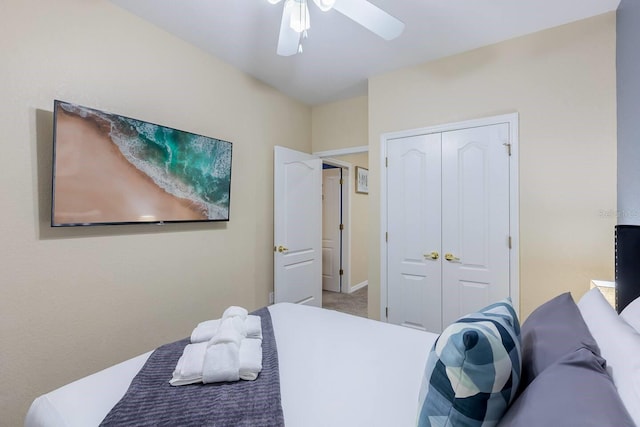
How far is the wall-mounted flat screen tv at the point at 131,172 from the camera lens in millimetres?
1752

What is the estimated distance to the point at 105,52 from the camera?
6.57 feet

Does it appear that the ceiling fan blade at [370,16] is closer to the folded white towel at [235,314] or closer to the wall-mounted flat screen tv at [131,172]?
the wall-mounted flat screen tv at [131,172]

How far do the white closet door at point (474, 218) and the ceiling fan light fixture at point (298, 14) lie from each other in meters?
1.61

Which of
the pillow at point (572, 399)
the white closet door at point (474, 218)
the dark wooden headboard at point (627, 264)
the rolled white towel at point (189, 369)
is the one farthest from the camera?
the white closet door at point (474, 218)

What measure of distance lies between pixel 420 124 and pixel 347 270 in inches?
114

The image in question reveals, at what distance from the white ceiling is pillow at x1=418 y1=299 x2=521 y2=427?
209 cm

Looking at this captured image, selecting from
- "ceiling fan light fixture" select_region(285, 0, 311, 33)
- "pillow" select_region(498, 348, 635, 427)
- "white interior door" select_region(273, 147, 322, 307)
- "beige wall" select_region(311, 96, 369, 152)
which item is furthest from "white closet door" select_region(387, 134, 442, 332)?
"pillow" select_region(498, 348, 635, 427)

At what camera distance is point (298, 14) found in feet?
5.17

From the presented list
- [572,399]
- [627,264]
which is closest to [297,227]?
[627,264]

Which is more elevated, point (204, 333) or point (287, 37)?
point (287, 37)

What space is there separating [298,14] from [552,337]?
1.78 meters

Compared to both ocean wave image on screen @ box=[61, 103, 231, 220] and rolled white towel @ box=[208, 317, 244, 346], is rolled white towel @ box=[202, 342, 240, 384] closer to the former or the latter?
rolled white towel @ box=[208, 317, 244, 346]

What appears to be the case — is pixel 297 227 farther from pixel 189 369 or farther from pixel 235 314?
pixel 189 369

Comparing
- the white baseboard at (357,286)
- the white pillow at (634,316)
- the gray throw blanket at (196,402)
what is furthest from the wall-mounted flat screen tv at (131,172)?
the white baseboard at (357,286)
